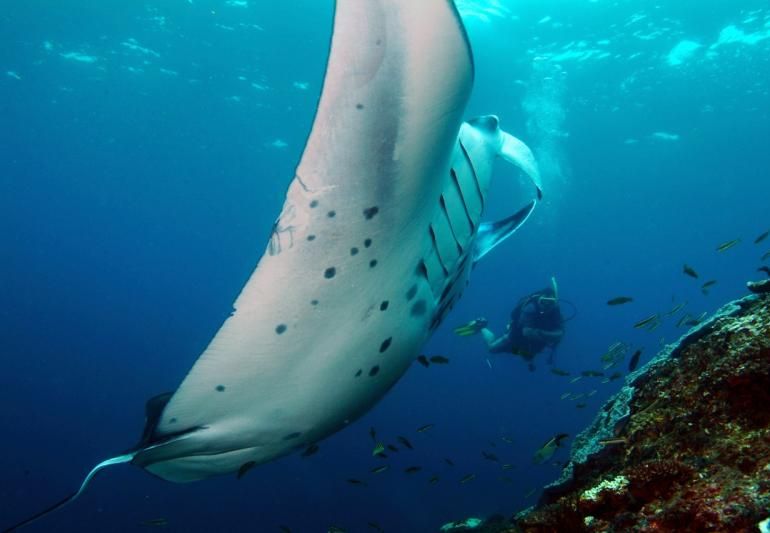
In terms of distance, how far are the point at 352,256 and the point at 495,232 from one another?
4.70ft

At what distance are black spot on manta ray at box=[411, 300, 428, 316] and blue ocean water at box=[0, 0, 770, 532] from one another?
6.12 m

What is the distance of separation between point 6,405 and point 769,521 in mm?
38550

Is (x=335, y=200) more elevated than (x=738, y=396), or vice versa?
(x=335, y=200)

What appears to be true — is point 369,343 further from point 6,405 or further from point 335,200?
point 6,405

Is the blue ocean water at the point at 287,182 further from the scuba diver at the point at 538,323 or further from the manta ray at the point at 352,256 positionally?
the manta ray at the point at 352,256

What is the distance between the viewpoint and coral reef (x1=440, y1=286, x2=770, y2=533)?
1152mm

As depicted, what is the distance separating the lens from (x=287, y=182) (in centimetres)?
2798

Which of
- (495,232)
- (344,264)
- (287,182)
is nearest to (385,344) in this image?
(344,264)

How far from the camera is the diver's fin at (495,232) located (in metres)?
2.87

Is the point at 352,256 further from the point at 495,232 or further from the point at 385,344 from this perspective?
the point at 495,232

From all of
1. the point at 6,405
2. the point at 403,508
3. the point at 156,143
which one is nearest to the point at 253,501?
the point at 403,508

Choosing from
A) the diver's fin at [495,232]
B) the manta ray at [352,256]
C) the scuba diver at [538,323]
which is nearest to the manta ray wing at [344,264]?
the manta ray at [352,256]

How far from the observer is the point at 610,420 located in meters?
2.14

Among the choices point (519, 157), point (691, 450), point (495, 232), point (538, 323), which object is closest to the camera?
point (691, 450)
